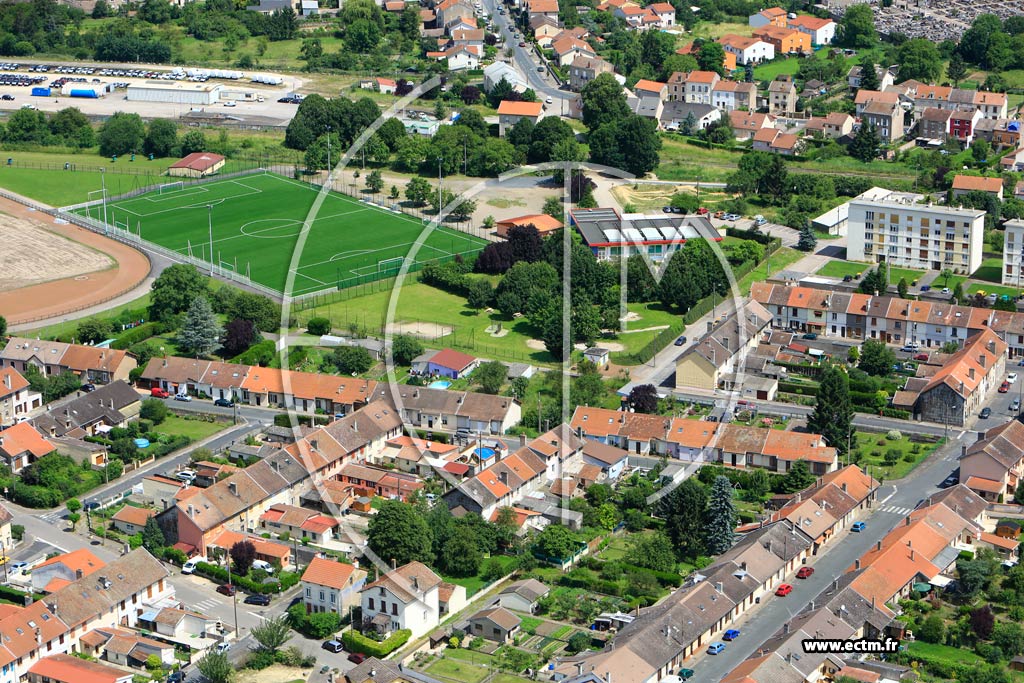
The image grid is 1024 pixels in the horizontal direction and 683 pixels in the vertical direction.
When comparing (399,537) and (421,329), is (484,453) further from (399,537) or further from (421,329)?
(421,329)

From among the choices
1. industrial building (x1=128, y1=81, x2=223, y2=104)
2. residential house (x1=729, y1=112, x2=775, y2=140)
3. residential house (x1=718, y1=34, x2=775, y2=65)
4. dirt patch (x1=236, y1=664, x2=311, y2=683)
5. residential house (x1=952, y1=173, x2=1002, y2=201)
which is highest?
residential house (x1=718, y1=34, x2=775, y2=65)

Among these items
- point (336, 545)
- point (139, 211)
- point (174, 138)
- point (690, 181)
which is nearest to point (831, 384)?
point (336, 545)

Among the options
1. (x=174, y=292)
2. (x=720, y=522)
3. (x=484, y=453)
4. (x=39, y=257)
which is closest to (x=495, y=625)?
(x=720, y=522)

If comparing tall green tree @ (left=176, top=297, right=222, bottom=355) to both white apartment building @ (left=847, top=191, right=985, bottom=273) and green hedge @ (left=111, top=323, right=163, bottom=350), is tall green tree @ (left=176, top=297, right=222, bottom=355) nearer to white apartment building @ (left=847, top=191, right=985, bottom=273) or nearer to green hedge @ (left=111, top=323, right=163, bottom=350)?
green hedge @ (left=111, top=323, right=163, bottom=350)

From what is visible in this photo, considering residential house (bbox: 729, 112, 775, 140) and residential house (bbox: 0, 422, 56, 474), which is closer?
residential house (bbox: 0, 422, 56, 474)

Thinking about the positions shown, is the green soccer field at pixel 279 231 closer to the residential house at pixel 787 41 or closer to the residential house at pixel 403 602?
the residential house at pixel 403 602

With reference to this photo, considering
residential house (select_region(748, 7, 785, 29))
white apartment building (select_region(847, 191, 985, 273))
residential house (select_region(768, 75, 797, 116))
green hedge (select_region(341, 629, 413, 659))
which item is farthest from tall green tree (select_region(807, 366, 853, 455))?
residential house (select_region(748, 7, 785, 29))
